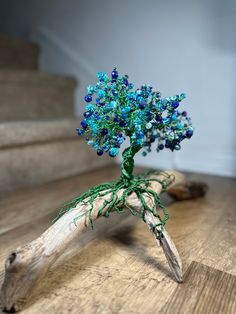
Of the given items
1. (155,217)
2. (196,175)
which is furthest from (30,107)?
(155,217)

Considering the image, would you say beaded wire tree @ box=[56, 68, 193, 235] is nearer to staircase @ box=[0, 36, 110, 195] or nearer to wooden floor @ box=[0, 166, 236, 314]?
wooden floor @ box=[0, 166, 236, 314]

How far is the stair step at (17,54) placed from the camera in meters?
1.81

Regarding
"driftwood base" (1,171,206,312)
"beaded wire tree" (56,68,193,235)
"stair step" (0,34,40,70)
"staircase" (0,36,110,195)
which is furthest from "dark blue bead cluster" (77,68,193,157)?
"stair step" (0,34,40,70)

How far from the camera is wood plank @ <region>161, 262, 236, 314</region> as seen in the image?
1.83 feet

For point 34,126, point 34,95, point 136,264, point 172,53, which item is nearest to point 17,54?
point 34,95

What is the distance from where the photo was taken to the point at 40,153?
56.2 inches

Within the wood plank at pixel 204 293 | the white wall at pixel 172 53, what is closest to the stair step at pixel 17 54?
the white wall at pixel 172 53

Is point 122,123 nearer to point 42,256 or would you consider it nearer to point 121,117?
point 121,117

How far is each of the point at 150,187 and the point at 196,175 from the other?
33.6 inches

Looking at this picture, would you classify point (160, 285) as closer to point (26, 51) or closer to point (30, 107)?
point (30, 107)

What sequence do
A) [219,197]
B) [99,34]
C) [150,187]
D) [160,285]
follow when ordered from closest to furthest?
[160,285] → [150,187] → [219,197] → [99,34]

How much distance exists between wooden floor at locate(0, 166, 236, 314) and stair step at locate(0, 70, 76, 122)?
607 mm

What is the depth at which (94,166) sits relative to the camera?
1.72 m

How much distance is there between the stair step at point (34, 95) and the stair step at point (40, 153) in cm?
22
